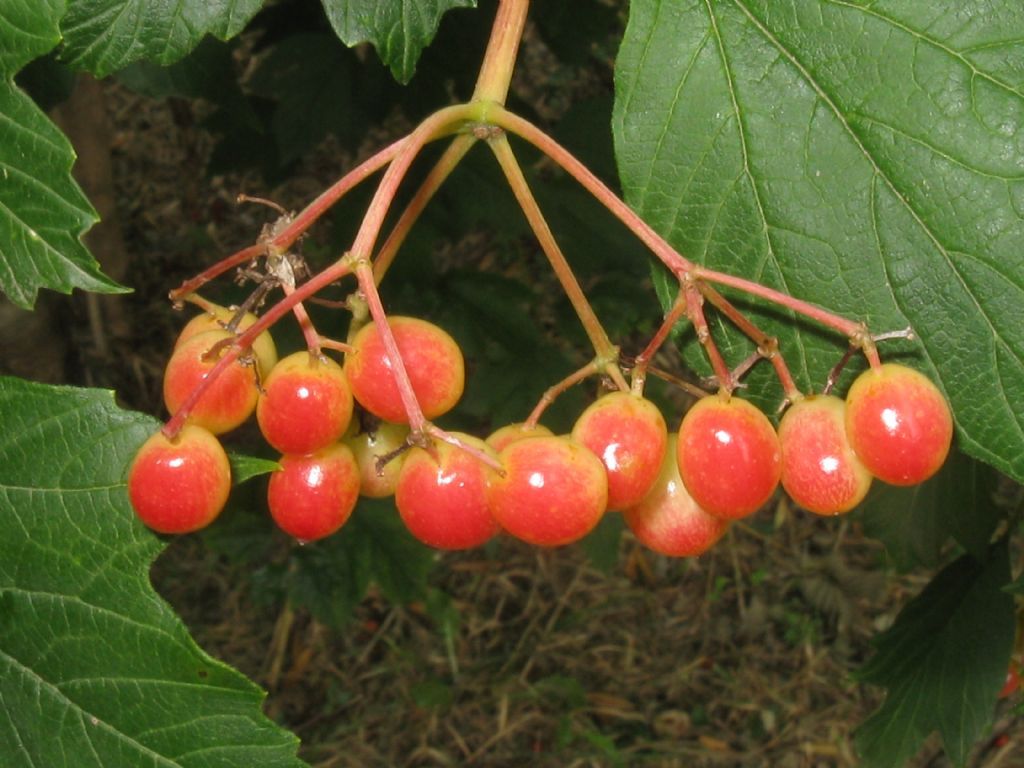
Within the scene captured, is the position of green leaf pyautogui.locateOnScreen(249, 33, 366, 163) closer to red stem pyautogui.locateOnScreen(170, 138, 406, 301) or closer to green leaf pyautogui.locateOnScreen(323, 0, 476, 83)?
green leaf pyautogui.locateOnScreen(323, 0, 476, 83)

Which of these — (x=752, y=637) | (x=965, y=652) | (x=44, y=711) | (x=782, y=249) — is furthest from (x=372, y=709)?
(x=782, y=249)

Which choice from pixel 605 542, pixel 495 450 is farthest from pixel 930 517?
pixel 495 450

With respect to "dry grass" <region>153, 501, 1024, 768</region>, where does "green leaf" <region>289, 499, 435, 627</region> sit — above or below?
above

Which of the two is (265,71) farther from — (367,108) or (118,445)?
(118,445)

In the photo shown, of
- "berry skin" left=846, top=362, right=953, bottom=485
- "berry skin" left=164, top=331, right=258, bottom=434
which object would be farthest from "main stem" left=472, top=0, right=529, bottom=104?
"berry skin" left=846, top=362, right=953, bottom=485

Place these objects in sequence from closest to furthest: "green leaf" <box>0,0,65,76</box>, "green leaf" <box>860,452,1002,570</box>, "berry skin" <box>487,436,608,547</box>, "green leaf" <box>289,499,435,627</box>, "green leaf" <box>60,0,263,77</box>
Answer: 1. "berry skin" <box>487,436,608,547</box>
2. "green leaf" <box>0,0,65,76</box>
3. "green leaf" <box>60,0,263,77</box>
4. "green leaf" <box>860,452,1002,570</box>
5. "green leaf" <box>289,499,435,627</box>
